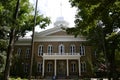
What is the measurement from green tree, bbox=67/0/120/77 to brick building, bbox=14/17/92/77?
43.6 ft

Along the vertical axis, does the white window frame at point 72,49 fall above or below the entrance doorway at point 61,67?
above

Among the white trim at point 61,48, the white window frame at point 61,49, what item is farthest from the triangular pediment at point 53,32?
the white trim at point 61,48

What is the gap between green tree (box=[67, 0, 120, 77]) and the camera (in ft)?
28.9

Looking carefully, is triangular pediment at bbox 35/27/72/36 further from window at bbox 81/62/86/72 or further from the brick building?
window at bbox 81/62/86/72

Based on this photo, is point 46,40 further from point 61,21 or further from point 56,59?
point 61,21

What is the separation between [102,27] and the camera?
954 inches

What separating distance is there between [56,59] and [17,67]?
26.3 feet

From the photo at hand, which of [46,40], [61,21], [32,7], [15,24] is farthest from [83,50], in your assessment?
[15,24]

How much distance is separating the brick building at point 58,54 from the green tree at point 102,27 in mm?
13300

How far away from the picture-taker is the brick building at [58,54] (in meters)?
39.9

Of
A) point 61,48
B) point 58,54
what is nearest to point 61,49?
point 61,48

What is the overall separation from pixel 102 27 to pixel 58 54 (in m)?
17.4

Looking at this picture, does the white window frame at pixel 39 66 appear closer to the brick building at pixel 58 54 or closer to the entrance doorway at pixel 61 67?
the brick building at pixel 58 54

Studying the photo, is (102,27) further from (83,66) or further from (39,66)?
(39,66)
